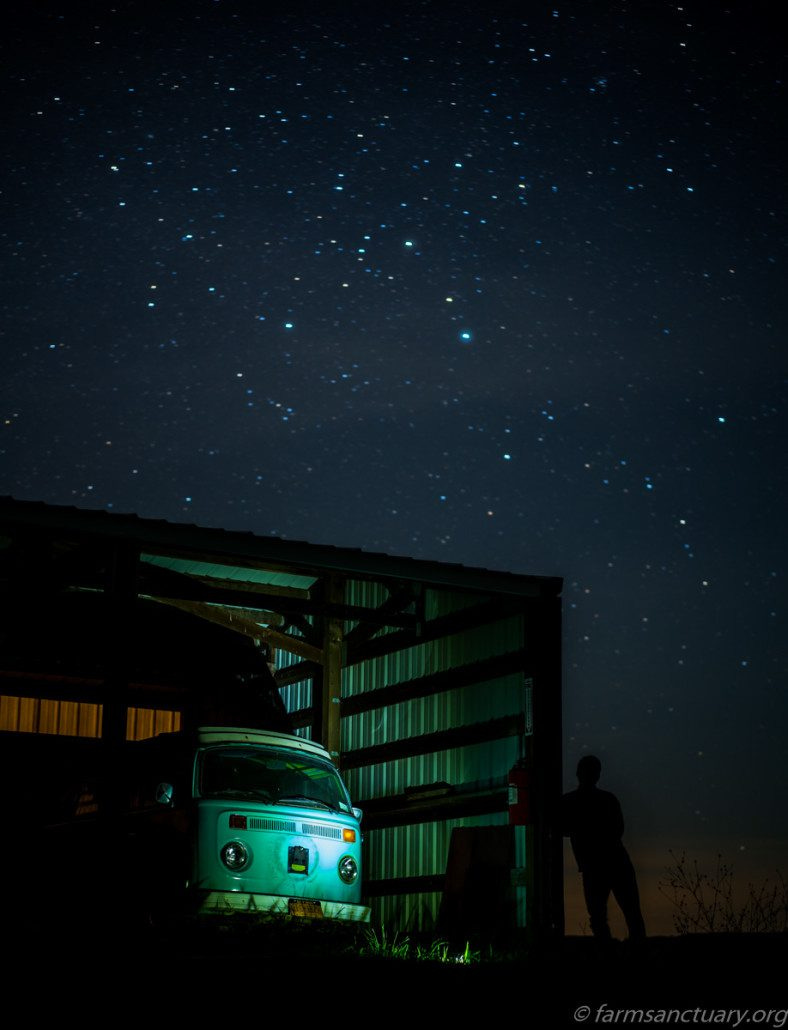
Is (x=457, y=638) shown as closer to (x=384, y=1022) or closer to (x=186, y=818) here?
(x=186, y=818)

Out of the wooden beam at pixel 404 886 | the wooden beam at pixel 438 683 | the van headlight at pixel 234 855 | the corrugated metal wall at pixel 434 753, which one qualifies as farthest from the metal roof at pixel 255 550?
the wooden beam at pixel 404 886

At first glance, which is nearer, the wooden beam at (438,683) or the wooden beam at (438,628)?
the wooden beam at (438,683)

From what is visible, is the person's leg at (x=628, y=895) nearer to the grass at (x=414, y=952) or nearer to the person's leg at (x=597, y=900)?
the person's leg at (x=597, y=900)

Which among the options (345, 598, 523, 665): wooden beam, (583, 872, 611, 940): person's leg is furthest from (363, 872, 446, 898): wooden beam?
(583, 872, 611, 940): person's leg

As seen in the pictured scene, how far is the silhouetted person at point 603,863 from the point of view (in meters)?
10.9

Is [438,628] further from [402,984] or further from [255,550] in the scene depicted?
[402,984]

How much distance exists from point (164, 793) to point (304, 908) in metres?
1.81

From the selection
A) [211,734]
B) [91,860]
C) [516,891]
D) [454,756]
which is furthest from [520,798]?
[91,860]

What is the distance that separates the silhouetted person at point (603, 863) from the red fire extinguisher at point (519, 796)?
1.47 meters

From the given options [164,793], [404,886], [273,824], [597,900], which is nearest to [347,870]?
[273,824]

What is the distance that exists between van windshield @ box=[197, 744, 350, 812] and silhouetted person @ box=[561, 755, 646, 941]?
269 centimetres

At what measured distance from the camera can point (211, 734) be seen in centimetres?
1252

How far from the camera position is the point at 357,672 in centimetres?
1727

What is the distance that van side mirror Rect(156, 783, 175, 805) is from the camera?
38.7 ft
